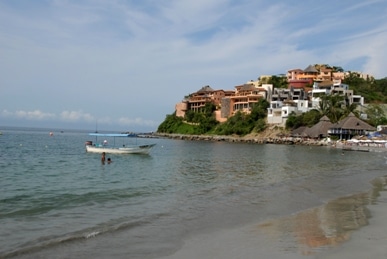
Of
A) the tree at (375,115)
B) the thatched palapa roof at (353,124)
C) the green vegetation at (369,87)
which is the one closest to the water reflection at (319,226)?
the thatched palapa roof at (353,124)

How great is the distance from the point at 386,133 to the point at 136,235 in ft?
217

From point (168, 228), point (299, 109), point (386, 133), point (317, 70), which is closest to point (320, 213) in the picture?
point (168, 228)

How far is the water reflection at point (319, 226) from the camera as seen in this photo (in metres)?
8.11

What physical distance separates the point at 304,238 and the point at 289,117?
71412 mm

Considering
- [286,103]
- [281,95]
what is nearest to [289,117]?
[286,103]

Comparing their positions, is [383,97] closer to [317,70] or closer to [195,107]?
[317,70]

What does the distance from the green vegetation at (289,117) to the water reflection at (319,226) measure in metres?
64.6

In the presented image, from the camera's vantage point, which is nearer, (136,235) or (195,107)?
(136,235)

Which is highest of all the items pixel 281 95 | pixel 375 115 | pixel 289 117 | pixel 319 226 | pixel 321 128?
pixel 281 95

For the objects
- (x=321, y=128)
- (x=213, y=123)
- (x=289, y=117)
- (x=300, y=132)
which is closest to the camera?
(x=321, y=128)

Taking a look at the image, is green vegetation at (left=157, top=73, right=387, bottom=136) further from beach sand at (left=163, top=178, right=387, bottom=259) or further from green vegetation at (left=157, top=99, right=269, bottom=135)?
beach sand at (left=163, top=178, right=387, bottom=259)

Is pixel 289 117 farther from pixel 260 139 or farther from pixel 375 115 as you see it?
pixel 375 115

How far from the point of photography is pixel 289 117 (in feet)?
255

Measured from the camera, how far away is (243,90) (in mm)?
93250
